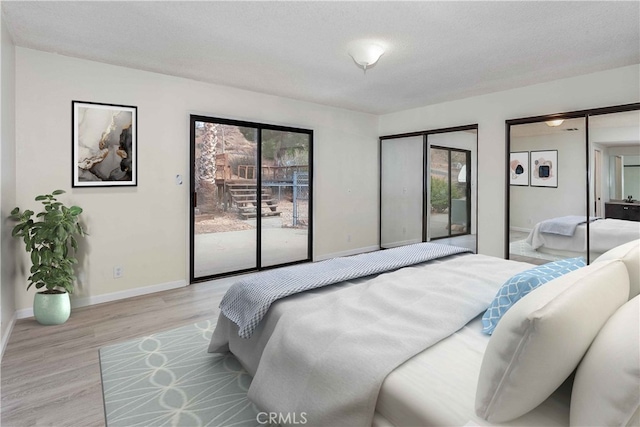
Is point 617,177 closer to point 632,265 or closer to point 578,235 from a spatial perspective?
point 578,235

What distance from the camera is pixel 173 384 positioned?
7.31 feet

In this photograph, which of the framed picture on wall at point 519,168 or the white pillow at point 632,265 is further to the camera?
the framed picture on wall at point 519,168

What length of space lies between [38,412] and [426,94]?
198 inches

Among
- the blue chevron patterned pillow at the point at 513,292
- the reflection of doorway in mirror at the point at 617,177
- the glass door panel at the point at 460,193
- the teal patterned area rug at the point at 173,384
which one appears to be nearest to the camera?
the blue chevron patterned pillow at the point at 513,292

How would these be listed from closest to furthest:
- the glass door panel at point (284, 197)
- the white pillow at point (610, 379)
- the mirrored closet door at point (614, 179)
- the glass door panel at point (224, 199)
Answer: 1. the white pillow at point (610, 379)
2. the mirrored closet door at point (614, 179)
3. the glass door panel at point (224, 199)
4. the glass door panel at point (284, 197)

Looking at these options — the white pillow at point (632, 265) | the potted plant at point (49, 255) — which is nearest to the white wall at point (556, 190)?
the white pillow at point (632, 265)

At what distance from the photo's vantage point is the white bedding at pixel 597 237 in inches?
151

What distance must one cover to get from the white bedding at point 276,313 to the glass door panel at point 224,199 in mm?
2241

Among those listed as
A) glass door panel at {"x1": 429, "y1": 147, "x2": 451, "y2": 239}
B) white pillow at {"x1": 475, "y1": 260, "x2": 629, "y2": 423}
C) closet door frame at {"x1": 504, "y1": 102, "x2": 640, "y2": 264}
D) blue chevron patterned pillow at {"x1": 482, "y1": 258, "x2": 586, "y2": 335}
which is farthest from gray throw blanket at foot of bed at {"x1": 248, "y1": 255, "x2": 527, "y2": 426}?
glass door panel at {"x1": 429, "y1": 147, "x2": 451, "y2": 239}

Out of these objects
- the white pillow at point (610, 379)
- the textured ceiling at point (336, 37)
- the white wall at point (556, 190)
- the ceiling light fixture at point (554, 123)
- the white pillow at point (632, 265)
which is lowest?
the white pillow at point (610, 379)

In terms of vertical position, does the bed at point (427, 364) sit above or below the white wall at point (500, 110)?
below

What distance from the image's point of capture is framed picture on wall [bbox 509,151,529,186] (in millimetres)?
4562

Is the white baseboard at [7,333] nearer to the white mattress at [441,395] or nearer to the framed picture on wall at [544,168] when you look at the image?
the white mattress at [441,395]

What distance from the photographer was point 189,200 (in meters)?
4.38
